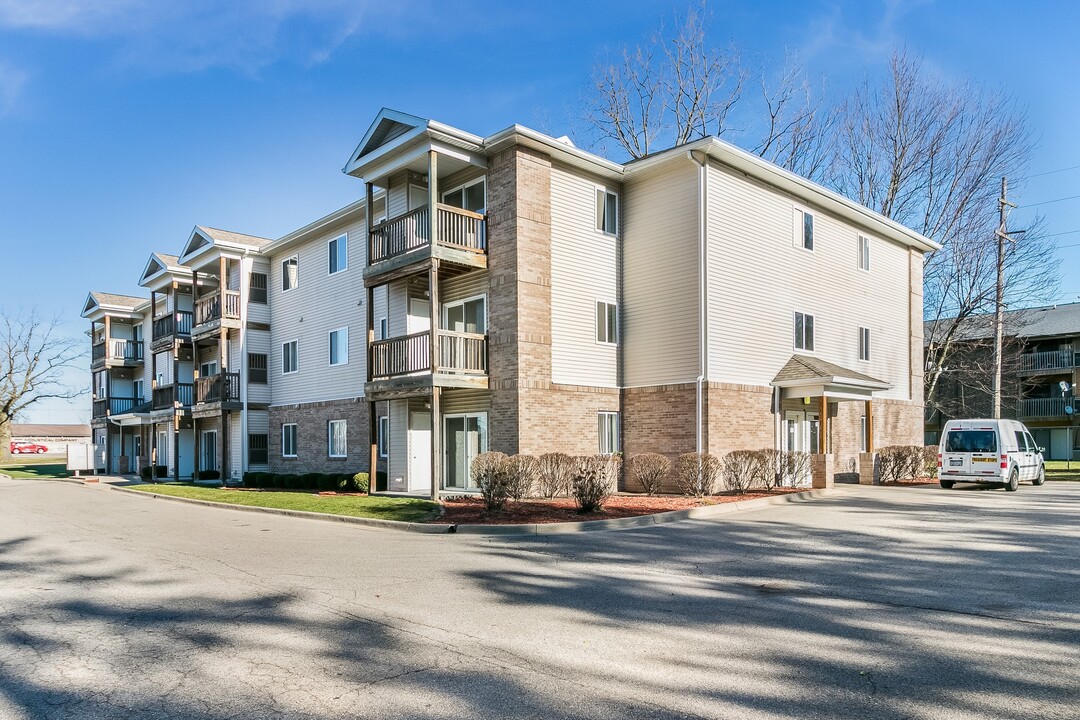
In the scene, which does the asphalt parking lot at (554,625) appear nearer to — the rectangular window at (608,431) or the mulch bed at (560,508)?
the mulch bed at (560,508)

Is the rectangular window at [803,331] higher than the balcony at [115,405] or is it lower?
higher

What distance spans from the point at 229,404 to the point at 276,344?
2.97m

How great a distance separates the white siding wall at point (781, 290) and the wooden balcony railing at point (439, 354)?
6.14 metres

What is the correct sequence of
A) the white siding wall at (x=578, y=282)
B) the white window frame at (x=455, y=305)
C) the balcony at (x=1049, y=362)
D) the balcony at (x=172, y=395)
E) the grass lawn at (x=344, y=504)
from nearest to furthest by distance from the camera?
the grass lawn at (x=344, y=504) → the white siding wall at (x=578, y=282) → the white window frame at (x=455, y=305) → the balcony at (x=172, y=395) → the balcony at (x=1049, y=362)

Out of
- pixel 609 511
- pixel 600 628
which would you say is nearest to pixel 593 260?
pixel 609 511

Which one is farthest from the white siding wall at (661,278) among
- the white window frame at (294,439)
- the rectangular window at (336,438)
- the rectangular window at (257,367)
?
the rectangular window at (257,367)

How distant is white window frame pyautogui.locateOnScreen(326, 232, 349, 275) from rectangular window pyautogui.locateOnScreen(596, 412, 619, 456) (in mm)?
10879

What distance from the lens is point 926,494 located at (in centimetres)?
1970

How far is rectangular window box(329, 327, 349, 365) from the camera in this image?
25.9 meters

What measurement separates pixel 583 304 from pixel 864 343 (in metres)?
12.1

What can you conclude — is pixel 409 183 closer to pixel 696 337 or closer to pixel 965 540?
pixel 696 337

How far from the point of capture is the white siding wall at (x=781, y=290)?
66.3ft

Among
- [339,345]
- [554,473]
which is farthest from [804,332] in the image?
[339,345]

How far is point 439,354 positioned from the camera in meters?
19.2
